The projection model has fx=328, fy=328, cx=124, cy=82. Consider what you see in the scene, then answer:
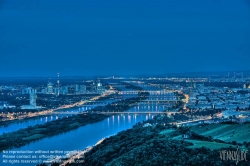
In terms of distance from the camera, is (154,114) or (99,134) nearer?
(99,134)

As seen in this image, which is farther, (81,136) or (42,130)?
(42,130)

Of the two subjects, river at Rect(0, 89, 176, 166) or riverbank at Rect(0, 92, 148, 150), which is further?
riverbank at Rect(0, 92, 148, 150)

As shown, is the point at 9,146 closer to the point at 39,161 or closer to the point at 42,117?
A: the point at 39,161

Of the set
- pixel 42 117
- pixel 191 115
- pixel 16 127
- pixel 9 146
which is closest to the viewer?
pixel 9 146

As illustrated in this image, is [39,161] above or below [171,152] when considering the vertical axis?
below

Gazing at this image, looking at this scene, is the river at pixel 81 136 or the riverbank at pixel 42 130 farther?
the riverbank at pixel 42 130

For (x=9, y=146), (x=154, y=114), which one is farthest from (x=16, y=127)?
(x=154, y=114)

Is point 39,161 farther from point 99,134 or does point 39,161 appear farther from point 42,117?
point 42,117

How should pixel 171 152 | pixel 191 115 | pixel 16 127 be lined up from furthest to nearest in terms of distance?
pixel 191 115, pixel 16 127, pixel 171 152

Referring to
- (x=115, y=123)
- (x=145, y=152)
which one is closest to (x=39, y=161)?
(x=145, y=152)
